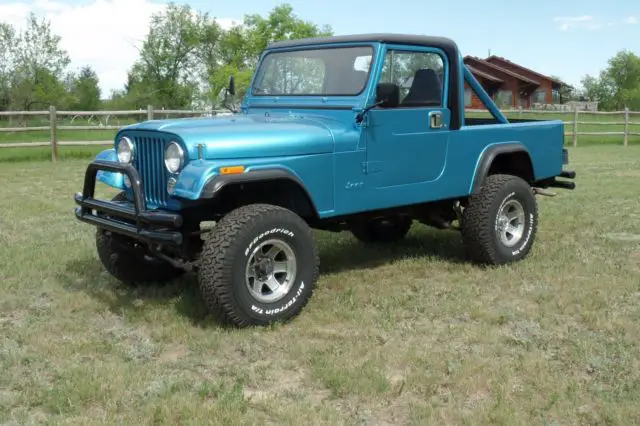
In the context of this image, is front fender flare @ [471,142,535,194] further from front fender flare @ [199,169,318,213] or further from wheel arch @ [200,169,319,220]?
front fender flare @ [199,169,318,213]

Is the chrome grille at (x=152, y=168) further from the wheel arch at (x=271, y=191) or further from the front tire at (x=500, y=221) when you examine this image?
the front tire at (x=500, y=221)

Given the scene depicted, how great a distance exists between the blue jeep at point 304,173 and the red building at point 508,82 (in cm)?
3935

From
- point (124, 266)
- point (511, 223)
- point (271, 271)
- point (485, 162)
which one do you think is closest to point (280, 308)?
point (271, 271)

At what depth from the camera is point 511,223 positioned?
6.26 meters

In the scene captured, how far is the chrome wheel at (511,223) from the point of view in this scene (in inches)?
240

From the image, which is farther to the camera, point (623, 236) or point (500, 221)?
point (623, 236)

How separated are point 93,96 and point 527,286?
55.0 meters

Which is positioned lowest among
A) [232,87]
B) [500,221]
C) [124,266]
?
[124,266]

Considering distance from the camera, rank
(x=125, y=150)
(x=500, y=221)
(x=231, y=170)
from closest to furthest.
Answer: (x=231, y=170) → (x=125, y=150) → (x=500, y=221)

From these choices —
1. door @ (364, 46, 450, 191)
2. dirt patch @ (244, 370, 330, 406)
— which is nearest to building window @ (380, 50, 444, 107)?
door @ (364, 46, 450, 191)

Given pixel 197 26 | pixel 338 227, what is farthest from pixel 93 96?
pixel 338 227

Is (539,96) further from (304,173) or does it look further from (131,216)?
(131,216)

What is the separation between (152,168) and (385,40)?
198cm

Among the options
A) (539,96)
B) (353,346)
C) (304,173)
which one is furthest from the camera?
(539,96)
